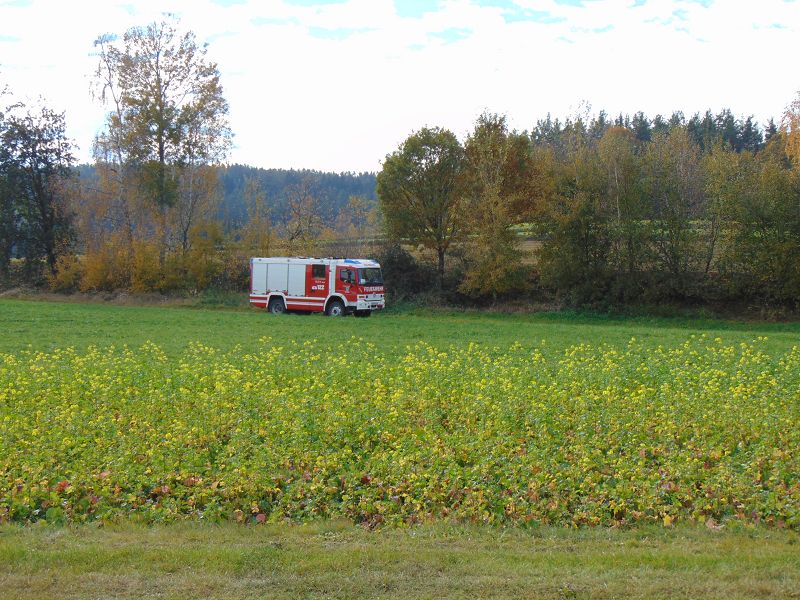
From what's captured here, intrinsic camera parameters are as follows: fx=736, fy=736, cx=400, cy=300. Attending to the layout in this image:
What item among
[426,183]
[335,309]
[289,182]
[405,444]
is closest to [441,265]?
[426,183]

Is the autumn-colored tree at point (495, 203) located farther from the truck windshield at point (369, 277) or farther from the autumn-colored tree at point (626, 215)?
the truck windshield at point (369, 277)

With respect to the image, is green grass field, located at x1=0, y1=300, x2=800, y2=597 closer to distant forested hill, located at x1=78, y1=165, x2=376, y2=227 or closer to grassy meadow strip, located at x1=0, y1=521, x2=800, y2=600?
grassy meadow strip, located at x1=0, y1=521, x2=800, y2=600

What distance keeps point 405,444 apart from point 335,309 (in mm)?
24876

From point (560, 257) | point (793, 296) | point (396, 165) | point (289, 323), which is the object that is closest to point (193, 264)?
point (396, 165)

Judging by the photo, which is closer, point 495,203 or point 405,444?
point 405,444

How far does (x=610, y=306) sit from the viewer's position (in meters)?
35.9

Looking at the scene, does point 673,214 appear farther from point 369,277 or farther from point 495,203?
point 369,277

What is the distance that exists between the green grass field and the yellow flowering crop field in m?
0.04

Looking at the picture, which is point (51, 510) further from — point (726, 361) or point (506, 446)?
point (726, 361)

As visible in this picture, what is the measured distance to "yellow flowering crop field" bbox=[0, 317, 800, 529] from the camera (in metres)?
7.84

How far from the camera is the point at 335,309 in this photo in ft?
113

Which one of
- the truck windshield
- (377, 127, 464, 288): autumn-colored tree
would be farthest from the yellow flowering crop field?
(377, 127, 464, 288): autumn-colored tree

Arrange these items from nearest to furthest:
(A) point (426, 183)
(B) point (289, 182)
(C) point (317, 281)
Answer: (C) point (317, 281)
(A) point (426, 183)
(B) point (289, 182)

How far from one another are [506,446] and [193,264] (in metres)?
37.2
